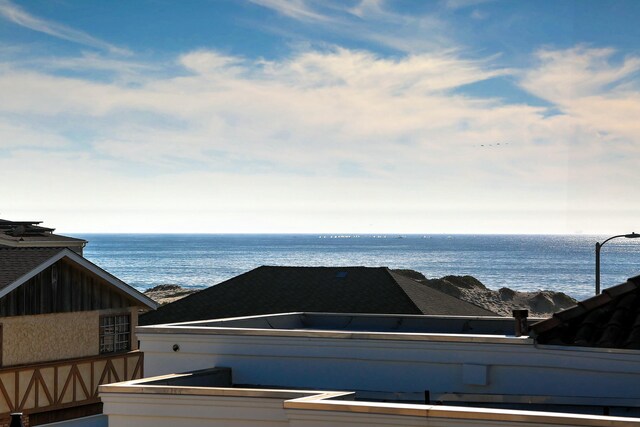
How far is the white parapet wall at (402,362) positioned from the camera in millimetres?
14102

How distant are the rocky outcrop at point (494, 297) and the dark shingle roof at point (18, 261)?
5219cm

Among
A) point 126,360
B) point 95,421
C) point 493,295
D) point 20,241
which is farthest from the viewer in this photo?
point 493,295

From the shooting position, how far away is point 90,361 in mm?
25750

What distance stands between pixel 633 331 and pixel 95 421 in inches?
507

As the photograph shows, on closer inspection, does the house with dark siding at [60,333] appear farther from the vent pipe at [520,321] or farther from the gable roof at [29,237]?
the vent pipe at [520,321]

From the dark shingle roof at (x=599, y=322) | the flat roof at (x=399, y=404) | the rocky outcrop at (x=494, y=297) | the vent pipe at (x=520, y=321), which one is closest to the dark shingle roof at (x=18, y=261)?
the flat roof at (x=399, y=404)

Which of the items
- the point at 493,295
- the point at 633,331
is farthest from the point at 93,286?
the point at 493,295

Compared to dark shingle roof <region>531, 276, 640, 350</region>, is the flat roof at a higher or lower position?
lower

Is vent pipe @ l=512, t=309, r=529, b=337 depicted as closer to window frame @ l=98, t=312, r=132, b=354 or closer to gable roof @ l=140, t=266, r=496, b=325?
gable roof @ l=140, t=266, r=496, b=325

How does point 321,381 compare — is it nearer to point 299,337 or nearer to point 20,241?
point 299,337

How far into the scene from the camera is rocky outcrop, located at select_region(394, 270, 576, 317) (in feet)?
266

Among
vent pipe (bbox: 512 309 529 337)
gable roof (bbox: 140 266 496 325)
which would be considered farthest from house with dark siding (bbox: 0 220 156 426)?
vent pipe (bbox: 512 309 529 337)

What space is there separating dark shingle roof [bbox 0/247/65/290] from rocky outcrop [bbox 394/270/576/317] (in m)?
52.2

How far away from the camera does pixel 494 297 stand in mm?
88750
